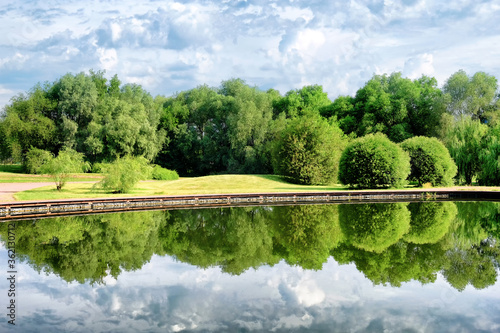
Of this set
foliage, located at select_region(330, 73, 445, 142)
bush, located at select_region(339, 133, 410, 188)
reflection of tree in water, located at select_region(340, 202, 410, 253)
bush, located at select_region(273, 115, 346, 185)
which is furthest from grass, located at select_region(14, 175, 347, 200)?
foliage, located at select_region(330, 73, 445, 142)

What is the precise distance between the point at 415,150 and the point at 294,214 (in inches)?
743

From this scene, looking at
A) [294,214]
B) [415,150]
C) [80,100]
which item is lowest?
[294,214]

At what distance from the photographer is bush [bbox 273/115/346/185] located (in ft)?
136

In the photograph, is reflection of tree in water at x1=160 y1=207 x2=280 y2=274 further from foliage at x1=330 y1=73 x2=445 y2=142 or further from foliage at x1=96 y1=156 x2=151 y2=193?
foliage at x1=330 y1=73 x2=445 y2=142

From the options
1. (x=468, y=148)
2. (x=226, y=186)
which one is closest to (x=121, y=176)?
(x=226, y=186)

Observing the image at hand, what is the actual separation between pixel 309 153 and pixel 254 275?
29.9 metres

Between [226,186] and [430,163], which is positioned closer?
[430,163]

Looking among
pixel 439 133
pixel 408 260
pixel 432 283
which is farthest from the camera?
pixel 439 133

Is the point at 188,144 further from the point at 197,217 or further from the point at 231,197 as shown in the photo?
the point at 197,217

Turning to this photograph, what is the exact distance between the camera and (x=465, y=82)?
4859 cm

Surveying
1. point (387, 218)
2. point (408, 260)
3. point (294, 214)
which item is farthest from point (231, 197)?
point (408, 260)

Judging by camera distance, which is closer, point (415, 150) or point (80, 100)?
point (415, 150)

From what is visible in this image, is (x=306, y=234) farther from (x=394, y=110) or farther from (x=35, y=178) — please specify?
(x=394, y=110)

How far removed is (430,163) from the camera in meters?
37.0
